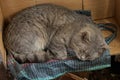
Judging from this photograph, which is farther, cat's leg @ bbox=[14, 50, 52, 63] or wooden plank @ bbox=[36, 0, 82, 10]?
wooden plank @ bbox=[36, 0, 82, 10]

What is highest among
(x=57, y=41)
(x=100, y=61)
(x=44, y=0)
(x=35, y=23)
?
(x=44, y=0)

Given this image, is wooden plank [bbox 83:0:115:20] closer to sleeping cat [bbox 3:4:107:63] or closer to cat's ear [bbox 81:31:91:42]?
sleeping cat [bbox 3:4:107:63]

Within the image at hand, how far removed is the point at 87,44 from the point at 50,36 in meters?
0.26

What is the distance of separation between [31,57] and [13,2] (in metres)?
0.50

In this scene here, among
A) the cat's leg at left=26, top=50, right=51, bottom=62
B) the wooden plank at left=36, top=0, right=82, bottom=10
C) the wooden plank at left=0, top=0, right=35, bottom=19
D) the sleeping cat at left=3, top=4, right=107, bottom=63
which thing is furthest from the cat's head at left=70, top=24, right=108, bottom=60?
the wooden plank at left=0, top=0, right=35, bottom=19

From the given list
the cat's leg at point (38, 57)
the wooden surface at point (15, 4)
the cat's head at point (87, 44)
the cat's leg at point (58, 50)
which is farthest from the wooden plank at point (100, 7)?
the cat's leg at point (38, 57)

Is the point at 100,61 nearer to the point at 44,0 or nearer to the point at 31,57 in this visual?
the point at 31,57

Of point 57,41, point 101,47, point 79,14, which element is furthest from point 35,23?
point 101,47

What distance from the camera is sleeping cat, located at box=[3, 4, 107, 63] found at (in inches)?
64.3

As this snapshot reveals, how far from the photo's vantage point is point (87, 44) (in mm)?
1645

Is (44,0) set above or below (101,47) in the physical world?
above

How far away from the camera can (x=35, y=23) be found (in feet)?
5.64

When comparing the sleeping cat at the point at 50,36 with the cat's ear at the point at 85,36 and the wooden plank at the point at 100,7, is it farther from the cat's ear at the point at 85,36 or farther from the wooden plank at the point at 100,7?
the wooden plank at the point at 100,7

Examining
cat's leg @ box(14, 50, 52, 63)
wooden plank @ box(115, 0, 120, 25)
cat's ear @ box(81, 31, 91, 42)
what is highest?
wooden plank @ box(115, 0, 120, 25)
